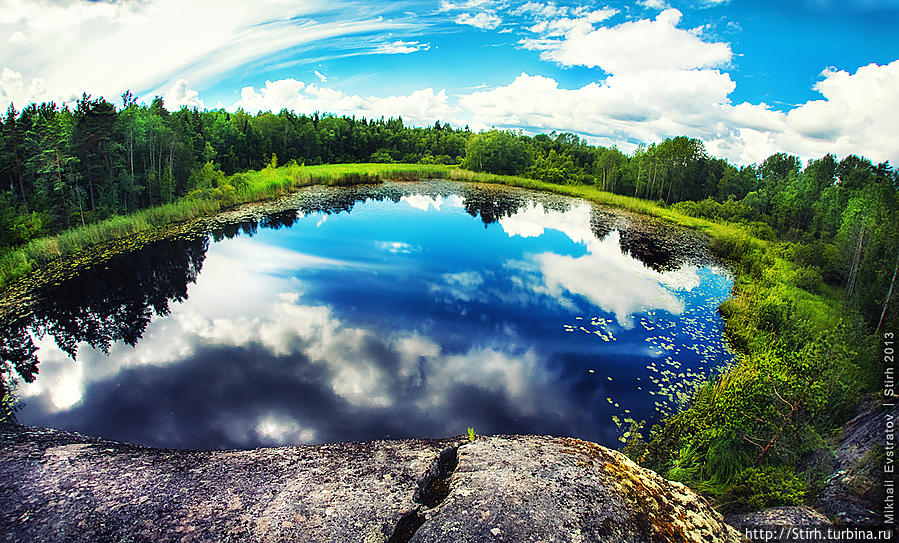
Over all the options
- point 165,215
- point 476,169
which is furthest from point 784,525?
point 476,169

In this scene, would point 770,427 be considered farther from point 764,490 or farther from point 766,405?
point 764,490

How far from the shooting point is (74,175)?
19.8 metres

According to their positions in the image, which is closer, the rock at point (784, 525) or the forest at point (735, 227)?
the rock at point (784, 525)

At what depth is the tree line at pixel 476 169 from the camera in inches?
618

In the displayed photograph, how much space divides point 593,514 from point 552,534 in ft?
2.16

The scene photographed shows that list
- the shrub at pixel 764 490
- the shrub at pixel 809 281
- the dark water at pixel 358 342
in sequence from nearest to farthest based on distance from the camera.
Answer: the shrub at pixel 764 490 < the dark water at pixel 358 342 < the shrub at pixel 809 281

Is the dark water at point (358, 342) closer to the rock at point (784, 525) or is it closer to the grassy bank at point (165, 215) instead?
the grassy bank at point (165, 215)

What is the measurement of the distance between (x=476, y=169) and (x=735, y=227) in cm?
3961

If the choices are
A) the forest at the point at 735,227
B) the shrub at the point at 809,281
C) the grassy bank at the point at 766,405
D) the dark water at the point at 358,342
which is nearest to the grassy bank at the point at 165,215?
the grassy bank at the point at 766,405

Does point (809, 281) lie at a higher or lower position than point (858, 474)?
lower

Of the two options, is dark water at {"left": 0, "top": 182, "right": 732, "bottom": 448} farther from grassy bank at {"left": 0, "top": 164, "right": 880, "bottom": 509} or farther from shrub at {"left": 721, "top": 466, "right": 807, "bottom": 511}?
shrub at {"left": 721, "top": 466, "right": 807, "bottom": 511}

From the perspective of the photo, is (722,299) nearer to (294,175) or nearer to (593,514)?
(593,514)

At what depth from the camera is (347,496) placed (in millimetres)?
5266

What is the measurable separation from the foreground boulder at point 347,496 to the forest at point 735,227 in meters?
1.97
